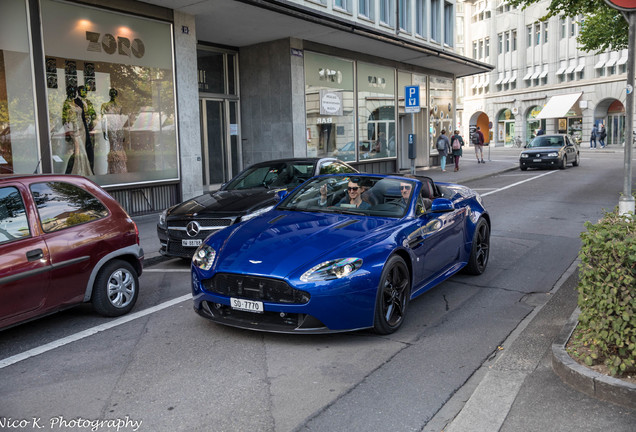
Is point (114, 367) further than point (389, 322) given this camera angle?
No

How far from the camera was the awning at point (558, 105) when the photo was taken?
51906 millimetres

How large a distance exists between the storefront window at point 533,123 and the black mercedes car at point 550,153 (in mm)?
30887

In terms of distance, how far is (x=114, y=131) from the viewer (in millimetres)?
13234

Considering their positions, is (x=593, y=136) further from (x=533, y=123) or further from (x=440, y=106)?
(x=440, y=106)

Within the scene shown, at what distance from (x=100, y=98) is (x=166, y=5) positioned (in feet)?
8.94

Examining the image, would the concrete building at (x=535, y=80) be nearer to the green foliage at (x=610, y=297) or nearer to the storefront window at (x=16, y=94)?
the storefront window at (x=16, y=94)

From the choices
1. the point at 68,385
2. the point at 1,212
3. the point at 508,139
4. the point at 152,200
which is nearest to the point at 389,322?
the point at 68,385

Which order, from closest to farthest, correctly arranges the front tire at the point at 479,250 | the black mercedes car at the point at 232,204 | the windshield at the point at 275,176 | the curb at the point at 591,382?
the curb at the point at 591,382 < the front tire at the point at 479,250 < the black mercedes car at the point at 232,204 < the windshield at the point at 275,176

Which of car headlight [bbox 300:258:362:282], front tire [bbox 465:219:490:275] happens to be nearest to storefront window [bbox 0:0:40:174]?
car headlight [bbox 300:258:362:282]

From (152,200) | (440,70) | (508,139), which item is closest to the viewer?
(152,200)

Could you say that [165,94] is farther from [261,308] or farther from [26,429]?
[26,429]

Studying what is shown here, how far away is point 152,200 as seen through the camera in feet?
45.9

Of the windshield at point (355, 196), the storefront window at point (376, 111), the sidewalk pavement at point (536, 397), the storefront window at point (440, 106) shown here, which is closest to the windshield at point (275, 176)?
the windshield at point (355, 196)

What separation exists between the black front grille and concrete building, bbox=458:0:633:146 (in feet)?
136
